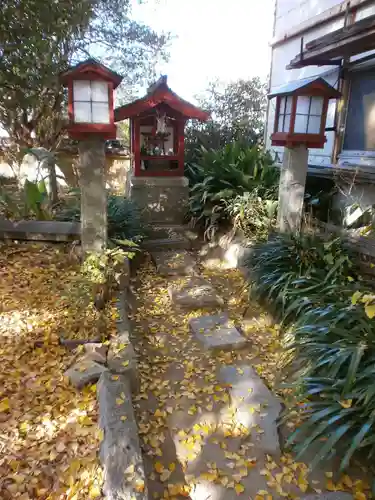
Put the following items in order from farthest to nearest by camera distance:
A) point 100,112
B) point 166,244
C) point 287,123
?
point 166,244, point 287,123, point 100,112

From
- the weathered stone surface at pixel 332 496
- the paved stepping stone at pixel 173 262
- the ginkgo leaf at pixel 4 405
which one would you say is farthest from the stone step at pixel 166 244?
the weathered stone surface at pixel 332 496

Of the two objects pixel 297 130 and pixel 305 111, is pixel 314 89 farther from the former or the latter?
pixel 297 130

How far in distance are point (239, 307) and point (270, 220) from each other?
5.19 feet

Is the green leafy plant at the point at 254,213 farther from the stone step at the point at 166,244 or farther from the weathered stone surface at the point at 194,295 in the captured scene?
the weathered stone surface at the point at 194,295

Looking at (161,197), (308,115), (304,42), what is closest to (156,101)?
(161,197)

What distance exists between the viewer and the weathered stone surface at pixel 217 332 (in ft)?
12.3

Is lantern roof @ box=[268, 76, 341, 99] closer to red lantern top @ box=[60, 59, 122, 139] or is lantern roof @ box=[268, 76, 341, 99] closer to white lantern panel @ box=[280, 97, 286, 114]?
white lantern panel @ box=[280, 97, 286, 114]

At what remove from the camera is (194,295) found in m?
4.72

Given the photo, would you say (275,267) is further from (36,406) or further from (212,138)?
(212,138)

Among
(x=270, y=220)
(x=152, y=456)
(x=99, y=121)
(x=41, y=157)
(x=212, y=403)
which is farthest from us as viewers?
(x=41, y=157)

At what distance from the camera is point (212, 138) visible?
9766 millimetres

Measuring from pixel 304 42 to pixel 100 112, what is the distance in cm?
448

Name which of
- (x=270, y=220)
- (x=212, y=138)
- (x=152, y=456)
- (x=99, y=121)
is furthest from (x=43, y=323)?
(x=212, y=138)

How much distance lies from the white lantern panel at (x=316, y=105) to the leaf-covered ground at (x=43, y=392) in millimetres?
3309
